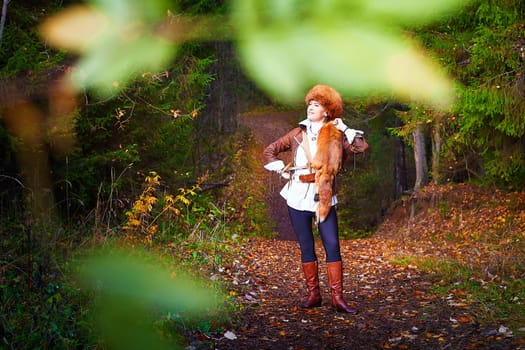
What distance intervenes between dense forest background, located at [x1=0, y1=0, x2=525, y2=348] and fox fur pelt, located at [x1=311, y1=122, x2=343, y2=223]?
70cm

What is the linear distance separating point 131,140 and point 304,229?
159cm

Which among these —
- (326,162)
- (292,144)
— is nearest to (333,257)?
(326,162)

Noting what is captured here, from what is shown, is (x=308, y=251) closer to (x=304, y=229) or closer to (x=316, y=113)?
(x=304, y=229)

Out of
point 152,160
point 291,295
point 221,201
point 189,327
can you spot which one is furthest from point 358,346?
point 221,201

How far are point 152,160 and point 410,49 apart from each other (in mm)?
5369

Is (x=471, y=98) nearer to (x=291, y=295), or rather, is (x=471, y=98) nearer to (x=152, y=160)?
(x=291, y=295)

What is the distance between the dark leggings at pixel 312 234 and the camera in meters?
4.98

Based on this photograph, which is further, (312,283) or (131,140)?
(312,283)

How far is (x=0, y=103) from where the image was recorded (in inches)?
50.9

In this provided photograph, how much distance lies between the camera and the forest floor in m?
4.21

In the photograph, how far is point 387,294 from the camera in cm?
591

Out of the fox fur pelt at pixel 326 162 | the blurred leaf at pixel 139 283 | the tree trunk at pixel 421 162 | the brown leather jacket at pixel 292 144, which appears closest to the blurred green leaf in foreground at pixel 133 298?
the blurred leaf at pixel 139 283

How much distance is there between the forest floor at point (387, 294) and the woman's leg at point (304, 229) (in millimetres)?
475

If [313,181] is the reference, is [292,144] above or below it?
above
